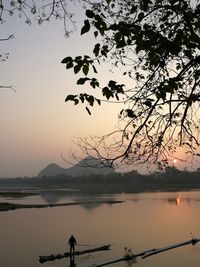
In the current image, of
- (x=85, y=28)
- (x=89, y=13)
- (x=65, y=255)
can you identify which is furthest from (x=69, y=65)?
(x=65, y=255)

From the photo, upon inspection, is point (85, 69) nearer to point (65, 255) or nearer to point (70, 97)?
point (70, 97)

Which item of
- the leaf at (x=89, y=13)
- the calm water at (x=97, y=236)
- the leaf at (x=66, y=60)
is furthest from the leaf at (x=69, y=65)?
the calm water at (x=97, y=236)

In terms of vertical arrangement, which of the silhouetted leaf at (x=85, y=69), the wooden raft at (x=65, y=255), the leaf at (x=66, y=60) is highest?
the leaf at (x=66, y=60)

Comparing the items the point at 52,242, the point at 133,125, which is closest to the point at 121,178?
the point at 52,242

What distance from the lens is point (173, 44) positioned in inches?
173

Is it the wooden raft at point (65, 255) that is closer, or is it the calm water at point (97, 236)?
the wooden raft at point (65, 255)

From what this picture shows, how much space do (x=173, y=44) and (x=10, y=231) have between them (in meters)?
36.9

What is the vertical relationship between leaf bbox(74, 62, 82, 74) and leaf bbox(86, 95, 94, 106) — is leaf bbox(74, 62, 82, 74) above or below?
above

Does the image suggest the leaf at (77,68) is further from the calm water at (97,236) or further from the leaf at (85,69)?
the calm water at (97,236)

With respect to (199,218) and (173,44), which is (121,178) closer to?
(199,218)

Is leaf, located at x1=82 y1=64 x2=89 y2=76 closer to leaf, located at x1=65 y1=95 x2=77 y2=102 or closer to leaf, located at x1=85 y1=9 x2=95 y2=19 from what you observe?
leaf, located at x1=65 y1=95 x2=77 y2=102

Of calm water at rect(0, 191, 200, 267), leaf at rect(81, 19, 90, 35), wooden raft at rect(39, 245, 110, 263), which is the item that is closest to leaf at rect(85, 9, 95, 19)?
leaf at rect(81, 19, 90, 35)

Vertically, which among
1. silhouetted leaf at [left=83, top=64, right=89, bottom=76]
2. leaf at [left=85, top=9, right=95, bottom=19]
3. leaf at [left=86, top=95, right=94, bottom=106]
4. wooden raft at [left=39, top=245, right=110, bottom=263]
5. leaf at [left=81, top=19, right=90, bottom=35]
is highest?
leaf at [left=85, top=9, right=95, bottom=19]

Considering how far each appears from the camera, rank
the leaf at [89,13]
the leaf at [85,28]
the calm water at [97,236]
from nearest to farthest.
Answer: the leaf at [85,28]
the leaf at [89,13]
the calm water at [97,236]
